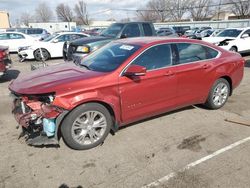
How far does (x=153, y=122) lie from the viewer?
15.3 ft

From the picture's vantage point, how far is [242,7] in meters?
54.0

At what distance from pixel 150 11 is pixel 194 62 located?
78.4 meters

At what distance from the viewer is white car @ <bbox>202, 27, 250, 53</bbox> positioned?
12.4 m

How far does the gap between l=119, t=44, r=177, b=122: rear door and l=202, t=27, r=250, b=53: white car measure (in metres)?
9.19

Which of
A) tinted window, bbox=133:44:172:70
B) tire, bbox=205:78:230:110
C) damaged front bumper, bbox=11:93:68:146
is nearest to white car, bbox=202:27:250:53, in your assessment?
tire, bbox=205:78:230:110

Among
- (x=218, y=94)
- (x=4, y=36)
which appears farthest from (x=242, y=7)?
(x=218, y=94)

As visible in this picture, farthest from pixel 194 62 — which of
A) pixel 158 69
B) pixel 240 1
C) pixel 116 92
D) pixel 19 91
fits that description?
pixel 240 1

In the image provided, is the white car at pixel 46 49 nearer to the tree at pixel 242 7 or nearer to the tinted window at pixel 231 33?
the tinted window at pixel 231 33

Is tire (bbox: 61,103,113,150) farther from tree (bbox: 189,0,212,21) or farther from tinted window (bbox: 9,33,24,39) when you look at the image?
tree (bbox: 189,0,212,21)

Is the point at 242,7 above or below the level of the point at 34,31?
above

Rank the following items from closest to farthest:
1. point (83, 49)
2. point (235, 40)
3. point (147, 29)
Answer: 1. point (83, 49)
2. point (147, 29)
3. point (235, 40)

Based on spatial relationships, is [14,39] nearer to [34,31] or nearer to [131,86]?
[34,31]

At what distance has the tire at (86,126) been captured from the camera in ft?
11.5

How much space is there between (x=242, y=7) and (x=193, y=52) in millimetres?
58044
